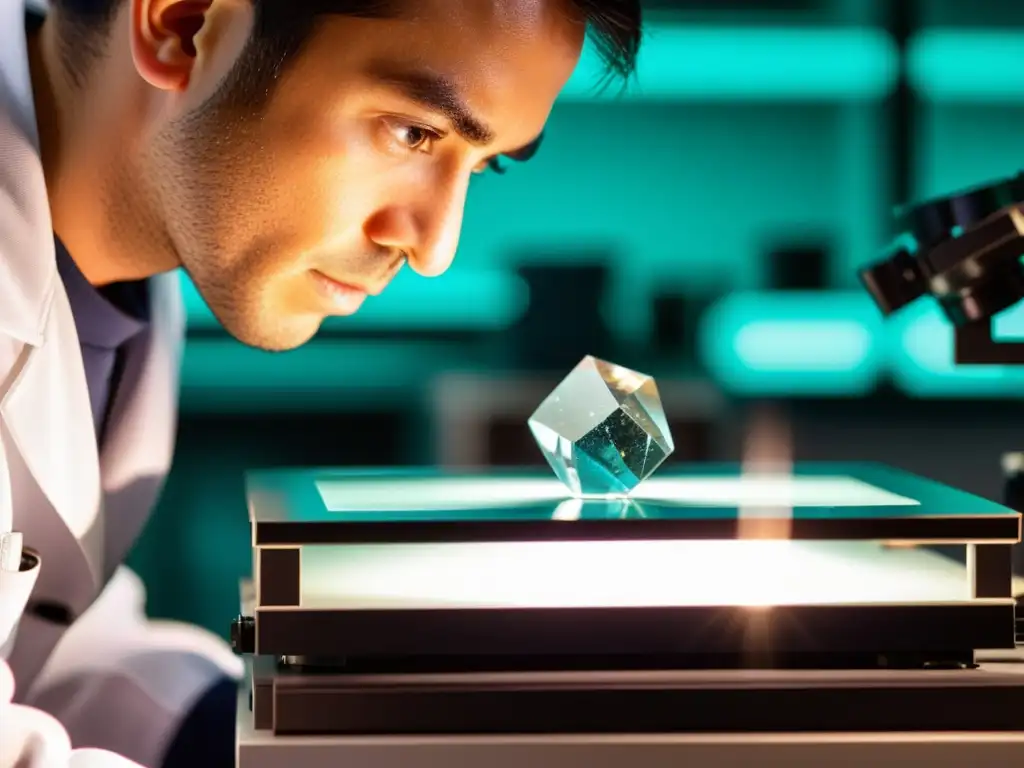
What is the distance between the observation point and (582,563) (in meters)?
0.90

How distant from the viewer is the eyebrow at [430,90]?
100 centimetres

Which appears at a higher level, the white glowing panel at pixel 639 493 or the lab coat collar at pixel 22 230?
the lab coat collar at pixel 22 230

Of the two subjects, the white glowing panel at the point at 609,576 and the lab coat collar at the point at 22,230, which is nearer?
the white glowing panel at the point at 609,576

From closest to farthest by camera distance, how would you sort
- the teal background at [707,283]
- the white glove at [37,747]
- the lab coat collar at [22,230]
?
the white glove at [37,747] < the lab coat collar at [22,230] < the teal background at [707,283]

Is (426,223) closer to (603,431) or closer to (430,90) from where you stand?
(430,90)

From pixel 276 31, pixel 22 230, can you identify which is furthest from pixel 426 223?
pixel 22 230

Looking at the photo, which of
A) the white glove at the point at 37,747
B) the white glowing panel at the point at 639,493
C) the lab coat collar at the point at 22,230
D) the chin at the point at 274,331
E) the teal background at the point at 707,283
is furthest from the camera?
the teal background at the point at 707,283

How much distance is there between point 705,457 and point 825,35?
882 millimetres

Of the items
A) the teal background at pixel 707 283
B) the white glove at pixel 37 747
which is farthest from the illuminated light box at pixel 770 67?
the white glove at pixel 37 747

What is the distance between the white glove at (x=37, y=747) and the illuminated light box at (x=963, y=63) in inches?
91.1

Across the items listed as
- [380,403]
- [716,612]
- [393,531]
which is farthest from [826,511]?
[380,403]

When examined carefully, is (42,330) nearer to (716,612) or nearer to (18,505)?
(18,505)

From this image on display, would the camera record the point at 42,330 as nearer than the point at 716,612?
No

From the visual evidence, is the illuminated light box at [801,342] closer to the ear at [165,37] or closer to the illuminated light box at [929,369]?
the illuminated light box at [929,369]
